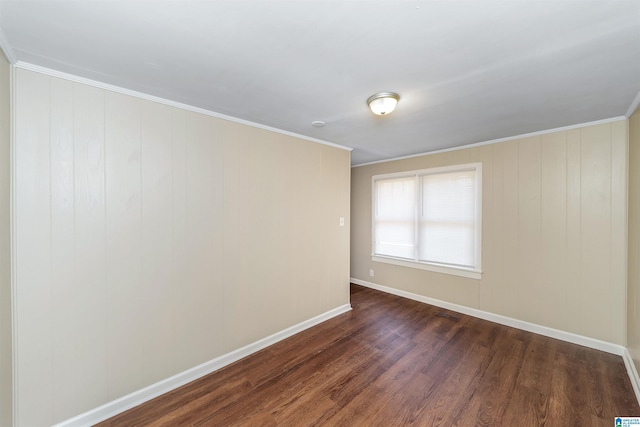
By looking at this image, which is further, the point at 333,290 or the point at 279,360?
the point at 333,290

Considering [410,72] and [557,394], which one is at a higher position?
[410,72]

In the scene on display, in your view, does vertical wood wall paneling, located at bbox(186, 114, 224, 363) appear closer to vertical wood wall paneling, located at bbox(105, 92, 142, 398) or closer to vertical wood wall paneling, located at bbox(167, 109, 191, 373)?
vertical wood wall paneling, located at bbox(167, 109, 191, 373)

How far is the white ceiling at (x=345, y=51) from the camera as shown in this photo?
1.16 meters


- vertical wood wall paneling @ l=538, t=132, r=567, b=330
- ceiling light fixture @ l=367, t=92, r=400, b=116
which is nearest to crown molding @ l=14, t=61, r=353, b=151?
ceiling light fixture @ l=367, t=92, r=400, b=116

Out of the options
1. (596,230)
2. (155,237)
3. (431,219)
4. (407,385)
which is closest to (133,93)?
(155,237)

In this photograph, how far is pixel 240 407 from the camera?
1.92m

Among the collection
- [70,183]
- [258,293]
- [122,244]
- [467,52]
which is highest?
[467,52]

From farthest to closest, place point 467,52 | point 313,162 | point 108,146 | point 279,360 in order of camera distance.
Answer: point 313,162, point 279,360, point 108,146, point 467,52

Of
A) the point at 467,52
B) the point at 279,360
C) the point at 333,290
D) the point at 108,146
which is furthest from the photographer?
the point at 333,290

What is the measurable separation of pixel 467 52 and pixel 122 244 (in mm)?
2682

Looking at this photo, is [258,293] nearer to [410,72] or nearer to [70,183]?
[70,183]

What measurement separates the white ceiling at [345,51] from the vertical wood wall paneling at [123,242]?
261 mm

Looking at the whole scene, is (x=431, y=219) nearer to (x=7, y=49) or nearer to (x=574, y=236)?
(x=574, y=236)

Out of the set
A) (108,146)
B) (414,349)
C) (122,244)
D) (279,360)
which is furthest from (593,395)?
(108,146)
